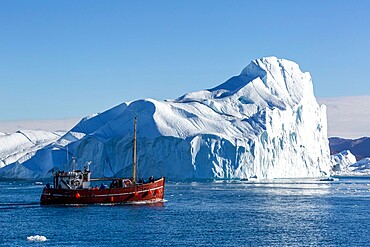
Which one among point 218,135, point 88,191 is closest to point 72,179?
point 88,191

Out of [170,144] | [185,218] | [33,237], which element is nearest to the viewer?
[33,237]

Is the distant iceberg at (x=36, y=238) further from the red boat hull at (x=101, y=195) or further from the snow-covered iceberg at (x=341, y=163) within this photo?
the snow-covered iceberg at (x=341, y=163)

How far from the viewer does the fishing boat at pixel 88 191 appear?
3731 centimetres

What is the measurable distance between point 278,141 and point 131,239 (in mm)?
43373

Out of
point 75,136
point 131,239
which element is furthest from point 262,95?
point 131,239

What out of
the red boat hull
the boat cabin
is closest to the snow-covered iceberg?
the red boat hull

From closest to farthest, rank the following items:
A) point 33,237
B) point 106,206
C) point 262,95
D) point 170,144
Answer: point 33,237, point 106,206, point 170,144, point 262,95

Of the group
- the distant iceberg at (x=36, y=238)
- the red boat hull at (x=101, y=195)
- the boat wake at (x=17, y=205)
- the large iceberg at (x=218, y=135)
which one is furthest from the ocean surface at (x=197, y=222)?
→ the large iceberg at (x=218, y=135)

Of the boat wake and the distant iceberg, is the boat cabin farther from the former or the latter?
the distant iceberg

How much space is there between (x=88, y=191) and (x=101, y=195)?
0.76 metres

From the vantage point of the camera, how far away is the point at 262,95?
7300 centimetres

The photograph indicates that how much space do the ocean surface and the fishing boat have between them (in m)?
0.87

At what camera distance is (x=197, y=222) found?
2964 centimetres

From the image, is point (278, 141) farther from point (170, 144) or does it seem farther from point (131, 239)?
point (131, 239)
